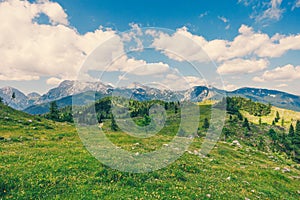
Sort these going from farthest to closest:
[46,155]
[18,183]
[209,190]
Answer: [46,155], [209,190], [18,183]

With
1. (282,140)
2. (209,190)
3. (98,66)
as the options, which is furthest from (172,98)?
(282,140)

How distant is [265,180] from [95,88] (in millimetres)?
20022

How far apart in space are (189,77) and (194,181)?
26.5 feet

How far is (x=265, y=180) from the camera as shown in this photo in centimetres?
2388

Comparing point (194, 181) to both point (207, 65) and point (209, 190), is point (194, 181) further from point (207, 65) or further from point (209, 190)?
point (207, 65)

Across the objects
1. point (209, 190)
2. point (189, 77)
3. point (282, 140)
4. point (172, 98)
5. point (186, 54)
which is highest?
point (186, 54)

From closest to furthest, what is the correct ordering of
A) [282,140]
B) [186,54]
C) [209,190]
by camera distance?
[209,190], [186,54], [282,140]

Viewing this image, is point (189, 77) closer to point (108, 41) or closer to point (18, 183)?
point (108, 41)

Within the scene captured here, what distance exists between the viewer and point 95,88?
20203mm

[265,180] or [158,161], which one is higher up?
[158,161]

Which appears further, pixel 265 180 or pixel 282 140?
pixel 282 140

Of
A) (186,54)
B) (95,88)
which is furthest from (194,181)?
(95,88)

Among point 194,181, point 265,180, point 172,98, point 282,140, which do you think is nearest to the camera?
point 194,181

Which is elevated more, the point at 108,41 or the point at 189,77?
the point at 108,41
